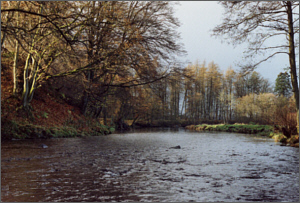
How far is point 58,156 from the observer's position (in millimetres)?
9016

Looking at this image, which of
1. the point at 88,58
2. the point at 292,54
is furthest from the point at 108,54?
the point at 292,54

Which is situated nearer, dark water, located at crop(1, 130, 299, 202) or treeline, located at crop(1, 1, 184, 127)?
dark water, located at crop(1, 130, 299, 202)

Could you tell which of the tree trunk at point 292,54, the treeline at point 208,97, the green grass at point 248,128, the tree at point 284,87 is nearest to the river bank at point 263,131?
the green grass at point 248,128

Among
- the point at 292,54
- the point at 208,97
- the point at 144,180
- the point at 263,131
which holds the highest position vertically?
the point at 208,97

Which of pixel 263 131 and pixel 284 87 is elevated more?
pixel 284 87

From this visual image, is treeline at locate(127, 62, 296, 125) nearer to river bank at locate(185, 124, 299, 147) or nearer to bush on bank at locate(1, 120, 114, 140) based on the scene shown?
river bank at locate(185, 124, 299, 147)

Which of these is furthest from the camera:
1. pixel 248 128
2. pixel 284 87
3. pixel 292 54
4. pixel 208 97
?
pixel 208 97

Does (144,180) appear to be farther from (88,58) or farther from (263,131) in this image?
(263,131)

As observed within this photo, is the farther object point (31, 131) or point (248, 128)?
point (248, 128)

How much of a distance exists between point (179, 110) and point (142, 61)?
135 feet

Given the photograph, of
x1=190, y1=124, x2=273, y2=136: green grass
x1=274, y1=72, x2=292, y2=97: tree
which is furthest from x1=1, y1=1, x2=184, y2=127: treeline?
x1=274, y1=72, x2=292, y2=97: tree

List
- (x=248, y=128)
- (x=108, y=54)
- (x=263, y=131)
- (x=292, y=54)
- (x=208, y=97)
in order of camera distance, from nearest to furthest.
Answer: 1. (x=292, y=54)
2. (x=108, y=54)
3. (x=263, y=131)
4. (x=248, y=128)
5. (x=208, y=97)

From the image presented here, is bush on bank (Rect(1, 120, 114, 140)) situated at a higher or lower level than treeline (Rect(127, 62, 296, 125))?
lower

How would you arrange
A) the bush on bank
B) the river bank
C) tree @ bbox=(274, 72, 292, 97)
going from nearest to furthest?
1. the bush on bank
2. the river bank
3. tree @ bbox=(274, 72, 292, 97)
